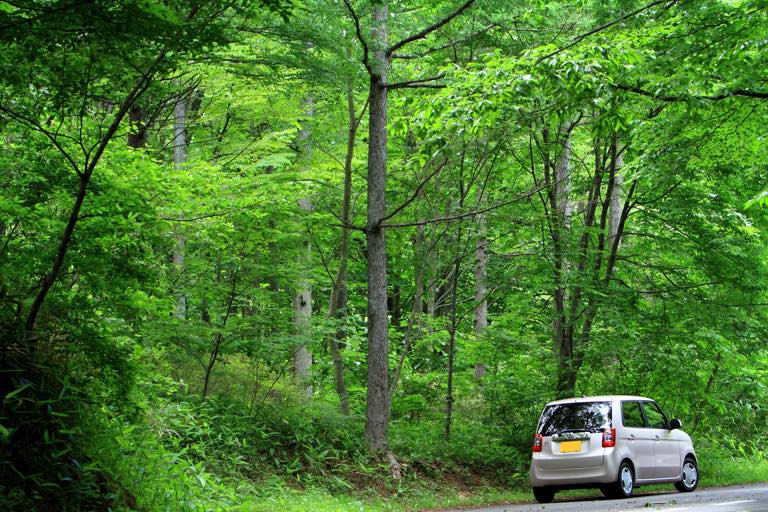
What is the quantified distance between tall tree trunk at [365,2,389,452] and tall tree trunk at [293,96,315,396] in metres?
1.44

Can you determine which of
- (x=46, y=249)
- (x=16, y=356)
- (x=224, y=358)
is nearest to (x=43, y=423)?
(x=16, y=356)

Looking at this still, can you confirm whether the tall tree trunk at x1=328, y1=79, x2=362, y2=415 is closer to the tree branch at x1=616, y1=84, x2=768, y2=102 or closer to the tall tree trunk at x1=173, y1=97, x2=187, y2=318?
the tall tree trunk at x1=173, y1=97, x2=187, y2=318

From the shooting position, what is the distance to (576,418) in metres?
13.5

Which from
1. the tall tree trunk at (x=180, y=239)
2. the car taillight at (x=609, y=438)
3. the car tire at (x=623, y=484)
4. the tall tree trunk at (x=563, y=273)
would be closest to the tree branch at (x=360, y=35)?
the tall tree trunk at (x=180, y=239)

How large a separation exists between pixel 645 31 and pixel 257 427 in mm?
9393

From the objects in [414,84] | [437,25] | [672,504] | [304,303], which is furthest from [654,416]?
[304,303]

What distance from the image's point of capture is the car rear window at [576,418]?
43.5 ft

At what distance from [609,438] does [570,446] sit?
645 millimetres

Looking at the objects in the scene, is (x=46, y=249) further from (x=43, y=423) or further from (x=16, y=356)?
(x=43, y=423)

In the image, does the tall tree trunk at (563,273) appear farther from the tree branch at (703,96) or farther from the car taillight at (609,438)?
the tree branch at (703,96)

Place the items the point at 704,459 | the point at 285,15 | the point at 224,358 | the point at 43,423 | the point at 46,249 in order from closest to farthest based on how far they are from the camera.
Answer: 1. the point at 285,15
2. the point at 43,423
3. the point at 46,249
4. the point at 224,358
5. the point at 704,459

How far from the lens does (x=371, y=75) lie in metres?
15.0

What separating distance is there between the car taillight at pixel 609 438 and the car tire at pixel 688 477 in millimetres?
2912

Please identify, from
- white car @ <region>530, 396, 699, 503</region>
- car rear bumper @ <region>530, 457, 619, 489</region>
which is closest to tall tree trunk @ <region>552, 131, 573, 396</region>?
white car @ <region>530, 396, 699, 503</region>
